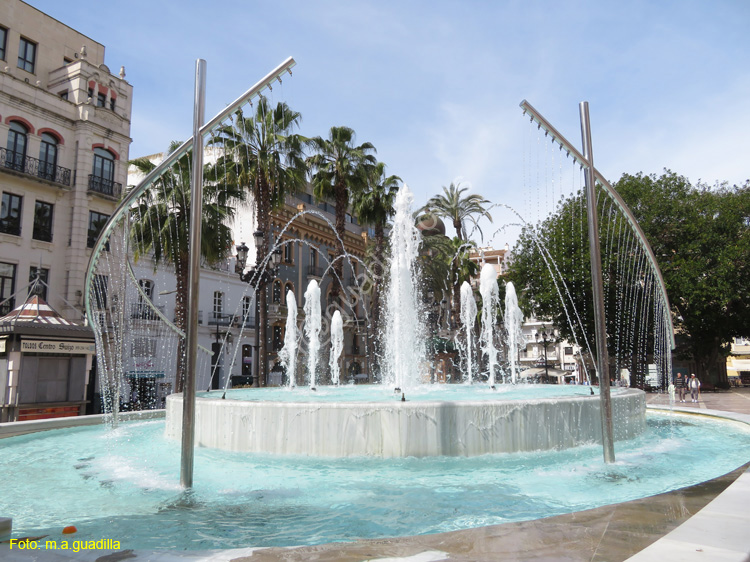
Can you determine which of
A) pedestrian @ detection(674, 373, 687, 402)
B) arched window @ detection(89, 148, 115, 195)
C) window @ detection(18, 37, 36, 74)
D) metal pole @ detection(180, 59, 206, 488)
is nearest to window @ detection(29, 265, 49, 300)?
arched window @ detection(89, 148, 115, 195)

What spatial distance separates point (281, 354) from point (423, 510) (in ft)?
108

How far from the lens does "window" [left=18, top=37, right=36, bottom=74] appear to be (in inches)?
1049

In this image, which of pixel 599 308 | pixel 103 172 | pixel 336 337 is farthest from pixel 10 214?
pixel 599 308

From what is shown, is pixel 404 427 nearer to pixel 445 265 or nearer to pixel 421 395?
pixel 421 395

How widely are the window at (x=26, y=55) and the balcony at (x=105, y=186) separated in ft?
19.9

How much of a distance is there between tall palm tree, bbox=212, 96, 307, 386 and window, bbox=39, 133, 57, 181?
8355mm

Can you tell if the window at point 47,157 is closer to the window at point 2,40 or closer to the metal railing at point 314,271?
the window at point 2,40

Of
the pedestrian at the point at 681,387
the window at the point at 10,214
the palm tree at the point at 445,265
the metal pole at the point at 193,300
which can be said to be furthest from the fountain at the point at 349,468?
the palm tree at the point at 445,265

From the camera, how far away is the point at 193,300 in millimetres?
5594

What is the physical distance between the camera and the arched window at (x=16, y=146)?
2427cm

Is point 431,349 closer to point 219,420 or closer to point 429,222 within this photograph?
point 429,222

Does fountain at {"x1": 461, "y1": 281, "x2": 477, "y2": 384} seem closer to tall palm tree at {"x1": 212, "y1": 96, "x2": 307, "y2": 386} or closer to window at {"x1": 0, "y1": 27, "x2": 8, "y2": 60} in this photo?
tall palm tree at {"x1": 212, "y1": 96, "x2": 307, "y2": 386}

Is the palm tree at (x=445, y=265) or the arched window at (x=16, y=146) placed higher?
the arched window at (x=16, y=146)

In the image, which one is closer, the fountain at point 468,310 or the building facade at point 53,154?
the fountain at point 468,310
